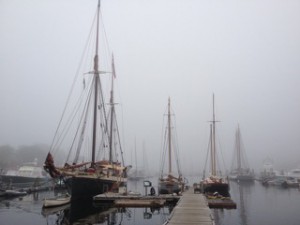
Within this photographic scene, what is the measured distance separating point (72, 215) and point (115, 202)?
15.8ft

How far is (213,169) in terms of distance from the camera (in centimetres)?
6588

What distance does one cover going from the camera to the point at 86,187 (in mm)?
41062

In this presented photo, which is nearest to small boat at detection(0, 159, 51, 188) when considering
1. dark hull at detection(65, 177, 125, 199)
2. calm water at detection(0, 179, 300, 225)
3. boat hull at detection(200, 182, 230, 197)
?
dark hull at detection(65, 177, 125, 199)

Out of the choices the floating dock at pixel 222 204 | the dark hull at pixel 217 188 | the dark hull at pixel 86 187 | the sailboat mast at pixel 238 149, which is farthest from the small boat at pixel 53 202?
the sailboat mast at pixel 238 149

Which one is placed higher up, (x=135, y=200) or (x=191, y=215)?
(x=191, y=215)

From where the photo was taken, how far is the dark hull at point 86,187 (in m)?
39.8

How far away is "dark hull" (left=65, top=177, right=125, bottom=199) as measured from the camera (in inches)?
1566

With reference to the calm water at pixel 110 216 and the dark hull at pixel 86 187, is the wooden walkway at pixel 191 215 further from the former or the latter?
the dark hull at pixel 86 187

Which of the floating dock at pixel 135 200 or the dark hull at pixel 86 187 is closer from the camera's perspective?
the floating dock at pixel 135 200

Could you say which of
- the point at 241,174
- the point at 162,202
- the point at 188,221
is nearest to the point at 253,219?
the point at 162,202

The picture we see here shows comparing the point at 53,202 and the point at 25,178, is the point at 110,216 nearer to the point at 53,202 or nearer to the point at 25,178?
the point at 53,202

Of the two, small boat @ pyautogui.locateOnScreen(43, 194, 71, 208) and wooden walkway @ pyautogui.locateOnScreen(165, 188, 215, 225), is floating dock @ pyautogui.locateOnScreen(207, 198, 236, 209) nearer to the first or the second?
wooden walkway @ pyautogui.locateOnScreen(165, 188, 215, 225)

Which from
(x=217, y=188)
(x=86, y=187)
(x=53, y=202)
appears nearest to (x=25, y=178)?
(x=53, y=202)

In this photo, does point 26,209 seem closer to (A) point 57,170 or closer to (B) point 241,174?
(A) point 57,170
